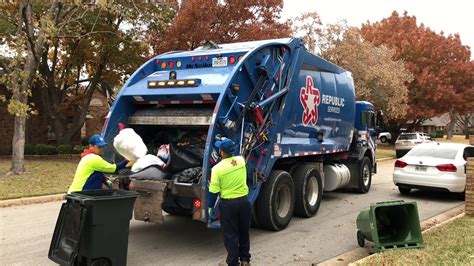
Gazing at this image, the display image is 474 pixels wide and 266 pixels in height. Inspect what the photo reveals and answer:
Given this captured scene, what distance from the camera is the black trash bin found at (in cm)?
477

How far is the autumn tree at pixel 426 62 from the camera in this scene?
36.4 m

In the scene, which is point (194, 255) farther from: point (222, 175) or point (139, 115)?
point (139, 115)

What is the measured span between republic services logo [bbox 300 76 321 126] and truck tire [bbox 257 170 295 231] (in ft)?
4.63

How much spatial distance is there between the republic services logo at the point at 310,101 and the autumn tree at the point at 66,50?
6106 mm

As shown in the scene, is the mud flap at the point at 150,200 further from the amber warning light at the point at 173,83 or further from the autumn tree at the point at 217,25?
the autumn tree at the point at 217,25

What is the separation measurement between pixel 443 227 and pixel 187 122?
14.3 ft

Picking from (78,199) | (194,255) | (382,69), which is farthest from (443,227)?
(382,69)

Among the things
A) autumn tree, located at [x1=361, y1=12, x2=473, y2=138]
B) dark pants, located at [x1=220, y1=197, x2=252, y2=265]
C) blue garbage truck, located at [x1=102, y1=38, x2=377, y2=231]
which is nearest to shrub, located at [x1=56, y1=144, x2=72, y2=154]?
blue garbage truck, located at [x1=102, y1=38, x2=377, y2=231]

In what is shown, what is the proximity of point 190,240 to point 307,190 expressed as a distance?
2.59m

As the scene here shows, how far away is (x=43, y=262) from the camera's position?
5.70 m

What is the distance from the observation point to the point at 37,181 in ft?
41.0

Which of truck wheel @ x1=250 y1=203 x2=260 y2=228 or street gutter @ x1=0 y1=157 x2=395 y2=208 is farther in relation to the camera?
street gutter @ x1=0 y1=157 x2=395 y2=208

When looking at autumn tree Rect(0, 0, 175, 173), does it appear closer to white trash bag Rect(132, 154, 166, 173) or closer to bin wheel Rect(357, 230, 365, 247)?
white trash bag Rect(132, 154, 166, 173)

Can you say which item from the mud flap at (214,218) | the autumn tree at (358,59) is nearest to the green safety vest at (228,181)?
the mud flap at (214,218)
